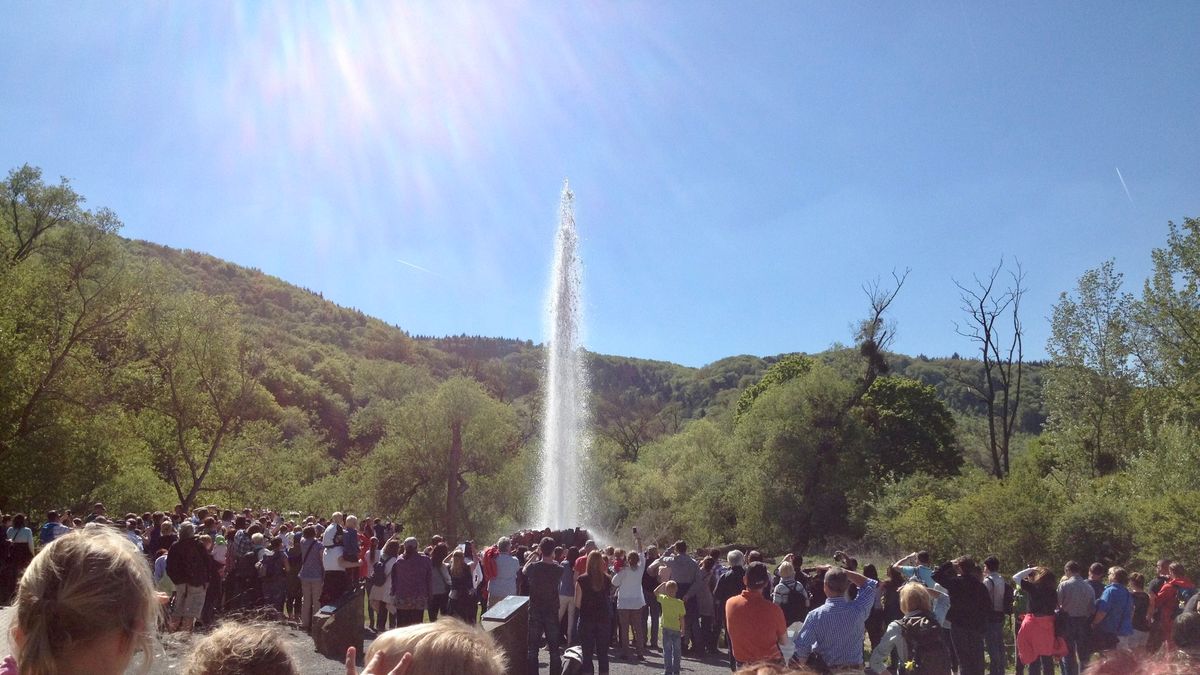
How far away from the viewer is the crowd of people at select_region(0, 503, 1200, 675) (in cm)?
238

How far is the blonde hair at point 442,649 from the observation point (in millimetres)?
2342

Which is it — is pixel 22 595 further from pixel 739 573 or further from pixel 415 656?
pixel 739 573

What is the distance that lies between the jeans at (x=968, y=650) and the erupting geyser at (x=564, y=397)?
21892 mm

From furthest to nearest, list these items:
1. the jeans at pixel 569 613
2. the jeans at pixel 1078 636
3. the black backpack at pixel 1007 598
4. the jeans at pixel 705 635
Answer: the jeans at pixel 705 635
the jeans at pixel 569 613
the black backpack at pixel 1007 598
the jeans at pixel 1078 636

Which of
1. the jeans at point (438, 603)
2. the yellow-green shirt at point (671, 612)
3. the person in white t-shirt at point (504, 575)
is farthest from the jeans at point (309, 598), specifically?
the yellow-green shirt at point (671, 612)

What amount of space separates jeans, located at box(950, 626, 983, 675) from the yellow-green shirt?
145 inches

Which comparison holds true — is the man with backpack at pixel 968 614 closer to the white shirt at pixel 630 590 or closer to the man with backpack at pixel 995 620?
the man with backpack at pixel 995 620

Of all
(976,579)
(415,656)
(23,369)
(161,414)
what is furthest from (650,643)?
(161,414)

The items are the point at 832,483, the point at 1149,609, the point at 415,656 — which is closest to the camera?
the point at 415,656

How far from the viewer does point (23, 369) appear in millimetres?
27641

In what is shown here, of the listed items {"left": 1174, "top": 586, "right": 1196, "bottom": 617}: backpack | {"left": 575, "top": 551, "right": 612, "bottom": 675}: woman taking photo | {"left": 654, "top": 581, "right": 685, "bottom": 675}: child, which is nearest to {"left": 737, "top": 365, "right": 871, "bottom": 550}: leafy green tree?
{"left": 1174, "top": 586, "right": 1196, "bottom": 617}: backpack

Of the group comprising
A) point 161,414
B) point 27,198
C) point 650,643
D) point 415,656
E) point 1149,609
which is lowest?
point 650,643

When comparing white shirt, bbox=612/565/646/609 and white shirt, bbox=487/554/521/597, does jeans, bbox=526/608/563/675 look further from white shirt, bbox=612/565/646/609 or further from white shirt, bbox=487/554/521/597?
white shirt, bbox=612/565/646/609

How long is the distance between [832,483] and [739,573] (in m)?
35.1
